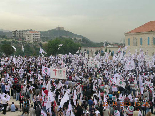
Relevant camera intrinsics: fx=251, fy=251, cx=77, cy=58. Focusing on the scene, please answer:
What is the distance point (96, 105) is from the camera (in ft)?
42.0

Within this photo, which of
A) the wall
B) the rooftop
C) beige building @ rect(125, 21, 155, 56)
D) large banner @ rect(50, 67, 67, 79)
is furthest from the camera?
the rooftop

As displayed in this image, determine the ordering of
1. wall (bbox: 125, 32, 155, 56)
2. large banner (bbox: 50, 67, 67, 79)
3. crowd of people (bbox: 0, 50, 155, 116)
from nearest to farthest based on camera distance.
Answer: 1. crowd of people (bbox: 0, 50, 155, 116)
2. large banner (bbox: 50, 67, 67, 79)
3. wall (bbox: 125, 32, 155, 56)

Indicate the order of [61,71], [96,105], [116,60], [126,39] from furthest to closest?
[126,39], [116,60], [61,71], [96,105]

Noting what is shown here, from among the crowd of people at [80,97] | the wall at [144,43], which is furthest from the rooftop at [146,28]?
the crowd of people at [80,97]

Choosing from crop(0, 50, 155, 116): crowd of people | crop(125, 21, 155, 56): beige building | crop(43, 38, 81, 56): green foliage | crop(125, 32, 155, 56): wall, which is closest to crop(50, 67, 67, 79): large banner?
crop(0, 50, 155, 116): crowd of people

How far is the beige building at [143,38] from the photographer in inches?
2281

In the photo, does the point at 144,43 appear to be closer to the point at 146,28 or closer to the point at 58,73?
the point at 146,28

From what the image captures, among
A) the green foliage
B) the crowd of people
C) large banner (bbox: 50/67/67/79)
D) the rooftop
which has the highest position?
the rooftop

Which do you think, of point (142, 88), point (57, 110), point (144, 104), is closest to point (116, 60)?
point (142, 88)

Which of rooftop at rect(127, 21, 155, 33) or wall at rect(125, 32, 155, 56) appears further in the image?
rooftop at rect(127, 21, 155, 33)

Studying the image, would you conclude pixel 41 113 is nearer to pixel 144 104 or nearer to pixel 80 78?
pixel 144 104

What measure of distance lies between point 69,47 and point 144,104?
215ft

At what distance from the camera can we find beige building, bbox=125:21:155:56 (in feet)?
190

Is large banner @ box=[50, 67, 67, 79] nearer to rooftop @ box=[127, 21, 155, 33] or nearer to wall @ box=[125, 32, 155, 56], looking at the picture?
wall @ box=[125, 32, 155, 56]
